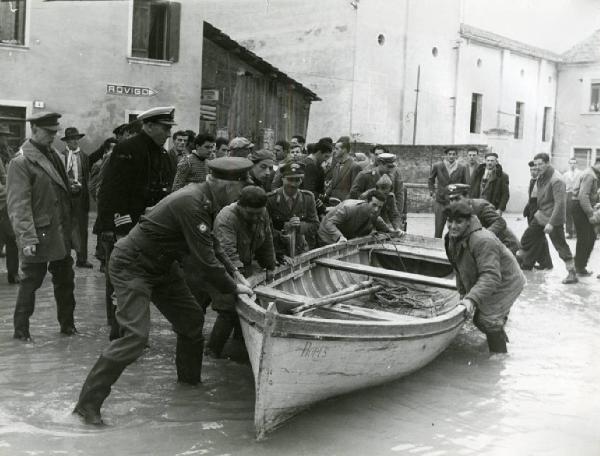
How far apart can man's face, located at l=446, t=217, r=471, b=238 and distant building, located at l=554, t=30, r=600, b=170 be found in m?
26.3

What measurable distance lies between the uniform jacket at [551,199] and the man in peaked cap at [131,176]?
6914mm

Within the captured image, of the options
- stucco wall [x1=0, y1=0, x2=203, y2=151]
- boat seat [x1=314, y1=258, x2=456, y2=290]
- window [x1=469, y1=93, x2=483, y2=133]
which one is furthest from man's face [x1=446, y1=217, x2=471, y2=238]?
window [x1=469, y1=93, x2=483, y2=133]

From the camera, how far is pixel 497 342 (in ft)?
22.8

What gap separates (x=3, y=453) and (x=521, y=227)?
17.6 m

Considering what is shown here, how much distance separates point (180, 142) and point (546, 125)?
94.0ft

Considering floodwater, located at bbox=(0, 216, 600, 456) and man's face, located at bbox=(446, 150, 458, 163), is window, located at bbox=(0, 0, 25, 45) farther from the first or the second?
floodwater, located at bbox=(0, 216, 600, 456)

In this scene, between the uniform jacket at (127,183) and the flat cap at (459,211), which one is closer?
the uniform jacket at (127,183)

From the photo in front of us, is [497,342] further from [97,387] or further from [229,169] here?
[97,387]

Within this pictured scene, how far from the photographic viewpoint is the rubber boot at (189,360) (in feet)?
17.6

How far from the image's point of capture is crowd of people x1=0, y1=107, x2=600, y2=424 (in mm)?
4781

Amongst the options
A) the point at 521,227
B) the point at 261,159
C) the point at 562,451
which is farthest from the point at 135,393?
the point at 521,227

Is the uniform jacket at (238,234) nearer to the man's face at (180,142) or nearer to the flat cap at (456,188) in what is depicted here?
the flat cap at (456,188)

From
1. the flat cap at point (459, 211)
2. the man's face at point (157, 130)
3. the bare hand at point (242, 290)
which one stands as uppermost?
the man's face at point (157, 130)

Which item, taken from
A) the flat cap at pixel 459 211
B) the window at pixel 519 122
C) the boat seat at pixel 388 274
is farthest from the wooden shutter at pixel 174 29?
the window at pixel 519 122
